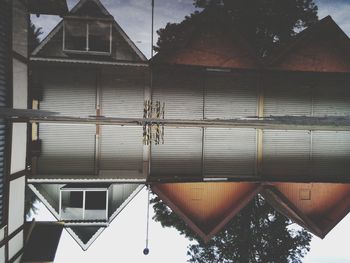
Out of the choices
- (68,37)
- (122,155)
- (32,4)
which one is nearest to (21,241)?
(122,155)

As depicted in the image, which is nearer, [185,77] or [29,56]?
[29,56]

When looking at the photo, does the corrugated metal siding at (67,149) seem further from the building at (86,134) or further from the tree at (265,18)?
the tree at (265,18)

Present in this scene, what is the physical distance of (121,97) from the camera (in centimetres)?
1125

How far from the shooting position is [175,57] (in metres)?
11.1

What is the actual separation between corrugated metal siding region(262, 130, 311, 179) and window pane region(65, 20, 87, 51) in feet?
27.4

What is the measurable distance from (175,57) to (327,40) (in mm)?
6403

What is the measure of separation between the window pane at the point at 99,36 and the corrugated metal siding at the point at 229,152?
5.35 m

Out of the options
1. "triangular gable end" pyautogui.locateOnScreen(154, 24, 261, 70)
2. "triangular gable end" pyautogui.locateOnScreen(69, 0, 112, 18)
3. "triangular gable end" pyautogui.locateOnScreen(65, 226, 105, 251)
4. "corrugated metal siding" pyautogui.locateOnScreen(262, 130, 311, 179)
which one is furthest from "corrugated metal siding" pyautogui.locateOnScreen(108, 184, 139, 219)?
"triangular gable end" pyautogui.locateOnScreen(69, 0, 112, 18)

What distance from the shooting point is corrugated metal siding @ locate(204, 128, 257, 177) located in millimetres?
11781

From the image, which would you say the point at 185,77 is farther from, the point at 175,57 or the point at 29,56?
the point at 29,56

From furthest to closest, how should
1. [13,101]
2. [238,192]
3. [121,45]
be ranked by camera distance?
[238,192] < [121,45] < [13,101]

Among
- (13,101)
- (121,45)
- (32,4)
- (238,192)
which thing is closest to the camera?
(13,101)

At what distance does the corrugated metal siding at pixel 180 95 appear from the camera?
37.2ft

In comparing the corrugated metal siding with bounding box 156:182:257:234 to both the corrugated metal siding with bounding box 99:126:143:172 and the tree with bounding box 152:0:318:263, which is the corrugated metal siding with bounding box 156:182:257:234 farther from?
the tree with bounding box 152:0:318:263
